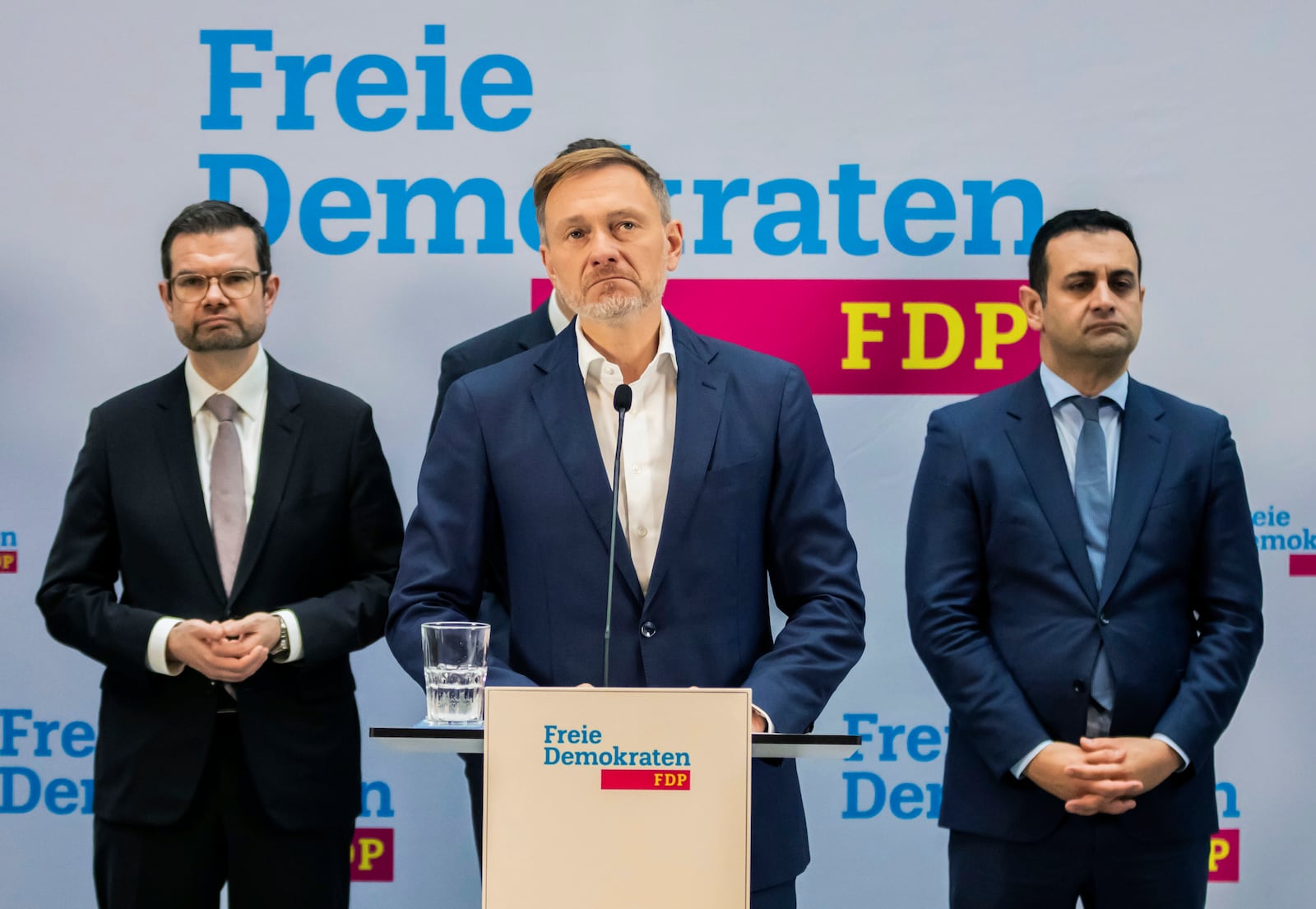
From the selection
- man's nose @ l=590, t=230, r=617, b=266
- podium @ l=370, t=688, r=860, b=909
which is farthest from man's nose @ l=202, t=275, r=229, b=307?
podium @ l=370, t=688, r=860, b=909

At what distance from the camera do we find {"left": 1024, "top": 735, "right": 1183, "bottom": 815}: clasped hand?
2666 mm

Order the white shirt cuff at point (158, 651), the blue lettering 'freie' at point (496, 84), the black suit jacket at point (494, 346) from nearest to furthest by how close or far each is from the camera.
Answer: the white shirt cuff at point (158, 651) < the black suit jacket at point (494, 346) < the blue lettering 'freie' at point (496, 84)

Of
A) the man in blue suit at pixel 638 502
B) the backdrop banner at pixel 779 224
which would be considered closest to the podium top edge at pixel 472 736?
the man in blue suit at pixel 638 502

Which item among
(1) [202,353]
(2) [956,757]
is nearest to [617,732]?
(2) [956,757]

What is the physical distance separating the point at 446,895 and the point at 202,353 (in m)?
1.71

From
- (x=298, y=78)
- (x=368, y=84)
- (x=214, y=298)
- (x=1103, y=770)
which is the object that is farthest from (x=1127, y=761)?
(x=298, y=78)

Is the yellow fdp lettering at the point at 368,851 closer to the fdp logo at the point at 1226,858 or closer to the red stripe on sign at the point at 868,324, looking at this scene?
the red stripe on sign at the point at 868,324

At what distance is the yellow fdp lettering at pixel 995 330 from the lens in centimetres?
384

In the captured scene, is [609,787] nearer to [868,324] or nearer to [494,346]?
[494,346]

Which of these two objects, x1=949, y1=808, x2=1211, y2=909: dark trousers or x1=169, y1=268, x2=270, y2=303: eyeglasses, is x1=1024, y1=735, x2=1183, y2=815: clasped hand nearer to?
x1=949, y1=808, x2=1211, y2=909: dark trousers

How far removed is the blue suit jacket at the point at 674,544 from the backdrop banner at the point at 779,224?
4.70 feet

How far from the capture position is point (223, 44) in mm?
3830

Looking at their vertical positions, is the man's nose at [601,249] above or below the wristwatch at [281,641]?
above

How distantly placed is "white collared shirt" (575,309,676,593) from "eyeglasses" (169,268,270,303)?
1.07 m
